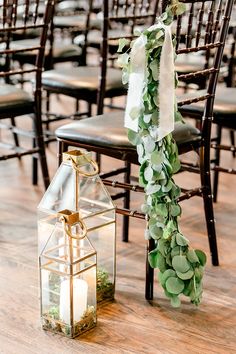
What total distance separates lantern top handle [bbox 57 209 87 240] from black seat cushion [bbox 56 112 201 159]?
1.15 ft

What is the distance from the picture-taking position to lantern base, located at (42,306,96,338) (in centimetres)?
206

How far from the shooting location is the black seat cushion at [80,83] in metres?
3.10

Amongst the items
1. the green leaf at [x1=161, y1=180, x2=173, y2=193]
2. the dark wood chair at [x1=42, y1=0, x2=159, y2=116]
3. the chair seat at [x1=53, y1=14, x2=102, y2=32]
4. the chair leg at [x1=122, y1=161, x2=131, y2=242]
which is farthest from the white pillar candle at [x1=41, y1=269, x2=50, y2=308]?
the chair seat at [x1=53, y1=14, x2=102, y2=32]

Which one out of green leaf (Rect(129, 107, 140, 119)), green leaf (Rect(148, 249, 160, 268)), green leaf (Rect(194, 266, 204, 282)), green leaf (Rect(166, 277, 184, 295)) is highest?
green leaf (Rect(129, 107, 140, 119))

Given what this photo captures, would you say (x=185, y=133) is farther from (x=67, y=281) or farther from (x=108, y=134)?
(x=67, y=281)

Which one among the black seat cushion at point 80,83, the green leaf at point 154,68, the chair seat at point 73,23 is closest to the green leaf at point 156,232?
the green leaf at point 154,68

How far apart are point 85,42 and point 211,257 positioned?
163 centimetres

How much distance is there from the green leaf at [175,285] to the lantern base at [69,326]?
236 millimetres

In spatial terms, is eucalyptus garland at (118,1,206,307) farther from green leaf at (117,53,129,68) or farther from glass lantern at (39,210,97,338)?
glass lantern at (39,210,97,338)

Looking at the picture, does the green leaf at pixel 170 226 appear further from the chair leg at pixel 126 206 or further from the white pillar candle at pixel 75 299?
the chair leg at pixel 126 206

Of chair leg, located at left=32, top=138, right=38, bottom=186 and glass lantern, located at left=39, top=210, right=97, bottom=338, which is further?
chair leg, located at left=32, top=138, right=38, bottom=186

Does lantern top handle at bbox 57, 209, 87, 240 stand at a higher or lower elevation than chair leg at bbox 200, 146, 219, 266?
higher

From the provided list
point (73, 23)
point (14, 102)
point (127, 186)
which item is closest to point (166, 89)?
point (127, 186)

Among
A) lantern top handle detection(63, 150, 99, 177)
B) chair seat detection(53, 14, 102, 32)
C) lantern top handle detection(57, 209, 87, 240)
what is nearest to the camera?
lantern top handle detection(57, 209, 87, 240)
